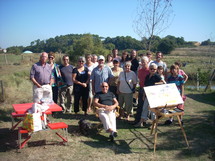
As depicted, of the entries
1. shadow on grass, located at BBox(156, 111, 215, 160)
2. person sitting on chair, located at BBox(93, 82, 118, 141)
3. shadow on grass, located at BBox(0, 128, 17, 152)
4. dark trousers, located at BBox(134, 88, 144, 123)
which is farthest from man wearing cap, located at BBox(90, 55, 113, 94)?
shadow on grass, located at BBox(0, 128, 17, 152)

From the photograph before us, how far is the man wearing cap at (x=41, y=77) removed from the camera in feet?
18.5

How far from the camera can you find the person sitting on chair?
16.3ft

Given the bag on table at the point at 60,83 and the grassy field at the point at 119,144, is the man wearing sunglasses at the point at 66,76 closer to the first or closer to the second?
the bag on table at the point at 60,83

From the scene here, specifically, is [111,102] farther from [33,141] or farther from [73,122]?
[33,141]

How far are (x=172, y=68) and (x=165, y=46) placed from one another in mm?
42830

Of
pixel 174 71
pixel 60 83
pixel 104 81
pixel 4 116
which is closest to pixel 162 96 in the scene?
pixel 174 71

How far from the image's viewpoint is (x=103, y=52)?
74.0 ft

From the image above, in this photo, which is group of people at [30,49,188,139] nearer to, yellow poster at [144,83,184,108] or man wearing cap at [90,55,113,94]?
man wearing cap at [90,55,113,94]

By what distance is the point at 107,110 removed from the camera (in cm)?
515

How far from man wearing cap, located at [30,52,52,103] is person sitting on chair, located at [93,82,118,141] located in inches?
58.3

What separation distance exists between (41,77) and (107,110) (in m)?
2.12

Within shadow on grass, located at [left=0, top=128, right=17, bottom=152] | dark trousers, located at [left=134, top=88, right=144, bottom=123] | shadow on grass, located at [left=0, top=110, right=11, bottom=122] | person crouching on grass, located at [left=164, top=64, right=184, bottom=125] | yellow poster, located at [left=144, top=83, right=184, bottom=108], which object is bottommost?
shadow on grass, located at [left=0, top=128, right=17, bottom=152]

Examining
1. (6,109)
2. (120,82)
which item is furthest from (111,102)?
(6,109)

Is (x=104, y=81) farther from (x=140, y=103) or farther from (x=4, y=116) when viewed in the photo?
(x=4, y=116)
